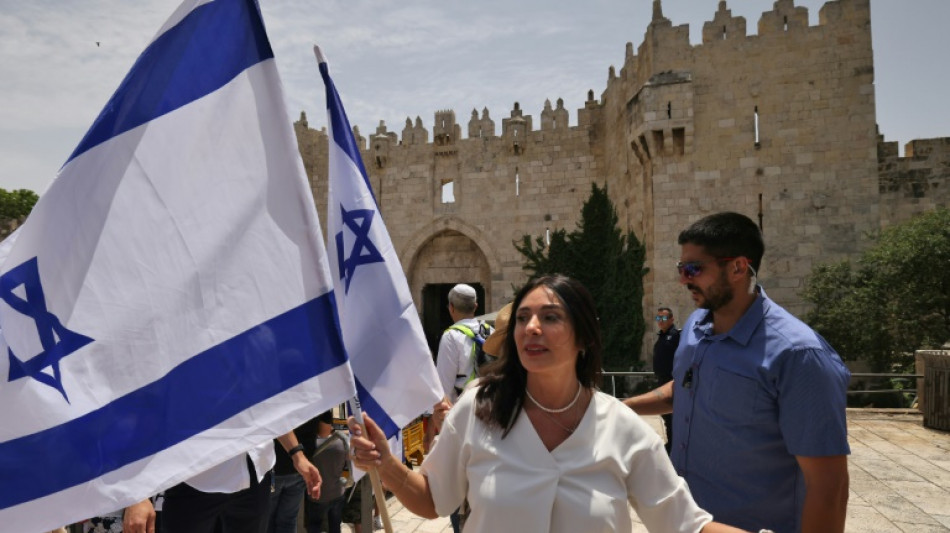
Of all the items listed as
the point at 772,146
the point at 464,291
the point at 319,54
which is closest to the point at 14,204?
the point at 772,146

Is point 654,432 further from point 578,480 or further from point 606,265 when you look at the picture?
point 606,265

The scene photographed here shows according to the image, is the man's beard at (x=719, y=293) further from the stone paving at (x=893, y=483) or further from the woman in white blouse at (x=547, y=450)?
the stone paving at (x=893, y=483)

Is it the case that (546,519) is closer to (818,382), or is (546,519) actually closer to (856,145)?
(818,382)

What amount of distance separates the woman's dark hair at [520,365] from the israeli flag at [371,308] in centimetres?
65

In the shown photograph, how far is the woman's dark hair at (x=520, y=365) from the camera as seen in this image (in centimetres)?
181

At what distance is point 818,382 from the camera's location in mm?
1883

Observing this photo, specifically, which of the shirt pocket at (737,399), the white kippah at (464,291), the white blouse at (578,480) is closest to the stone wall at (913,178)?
the white kippah at (464,291)

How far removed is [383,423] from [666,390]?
1.18m

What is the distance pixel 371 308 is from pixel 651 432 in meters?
1.24

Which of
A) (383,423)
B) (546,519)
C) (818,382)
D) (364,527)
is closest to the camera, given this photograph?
(546,519)

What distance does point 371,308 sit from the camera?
8.44 ft

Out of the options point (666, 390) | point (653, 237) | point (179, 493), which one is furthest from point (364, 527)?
point (653, 237)

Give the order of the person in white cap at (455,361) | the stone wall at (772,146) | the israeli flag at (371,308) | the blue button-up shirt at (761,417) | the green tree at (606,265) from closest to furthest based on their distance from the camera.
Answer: the blue button-up shirt at (761,417), the israeli flag at (371,308), the person in white cap at (455,361), the stone wall at (772,146), the green tree at (606,265)

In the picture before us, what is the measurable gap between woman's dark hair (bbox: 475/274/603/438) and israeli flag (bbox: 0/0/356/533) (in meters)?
0.48
